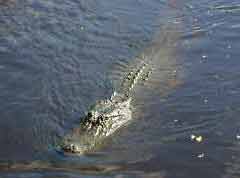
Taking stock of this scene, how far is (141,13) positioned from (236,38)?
303 centimetres

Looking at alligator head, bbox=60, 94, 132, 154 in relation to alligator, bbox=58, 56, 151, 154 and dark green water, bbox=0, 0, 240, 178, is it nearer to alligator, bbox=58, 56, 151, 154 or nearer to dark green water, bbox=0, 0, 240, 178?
alligator, bbox=58, 56, 151, 154

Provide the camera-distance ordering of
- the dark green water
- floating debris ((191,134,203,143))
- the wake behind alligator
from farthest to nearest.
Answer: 1. floating debris ((191,134,203,143))
2. the wake behind alligator
3. the dark green water

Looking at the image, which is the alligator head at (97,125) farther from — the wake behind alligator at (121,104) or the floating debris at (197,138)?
the floating debris at (197,138)

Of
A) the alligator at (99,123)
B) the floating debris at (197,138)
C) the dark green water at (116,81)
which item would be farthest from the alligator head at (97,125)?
the floating debris at (197,138)

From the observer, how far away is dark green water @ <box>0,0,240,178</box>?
854 centimetres

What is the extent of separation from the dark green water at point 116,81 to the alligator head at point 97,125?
0.17 meters

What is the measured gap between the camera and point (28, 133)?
9.23 metres

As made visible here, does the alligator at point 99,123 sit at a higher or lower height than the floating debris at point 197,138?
higher

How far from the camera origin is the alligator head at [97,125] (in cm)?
854

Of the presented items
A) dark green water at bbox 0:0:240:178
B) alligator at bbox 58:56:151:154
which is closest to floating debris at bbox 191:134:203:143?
dark green water at bbox 0:0:240:178

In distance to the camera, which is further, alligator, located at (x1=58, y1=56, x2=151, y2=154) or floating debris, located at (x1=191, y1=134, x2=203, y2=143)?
floating debris, located at (x1=191, y1=134, x2=203, y2=143)

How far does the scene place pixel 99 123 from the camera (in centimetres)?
900

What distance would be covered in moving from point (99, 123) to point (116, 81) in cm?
214

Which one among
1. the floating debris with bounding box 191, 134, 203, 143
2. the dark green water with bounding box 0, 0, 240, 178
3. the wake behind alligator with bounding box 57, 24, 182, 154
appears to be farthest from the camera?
the floating debris with bounding box 191, 134, 203, 143
